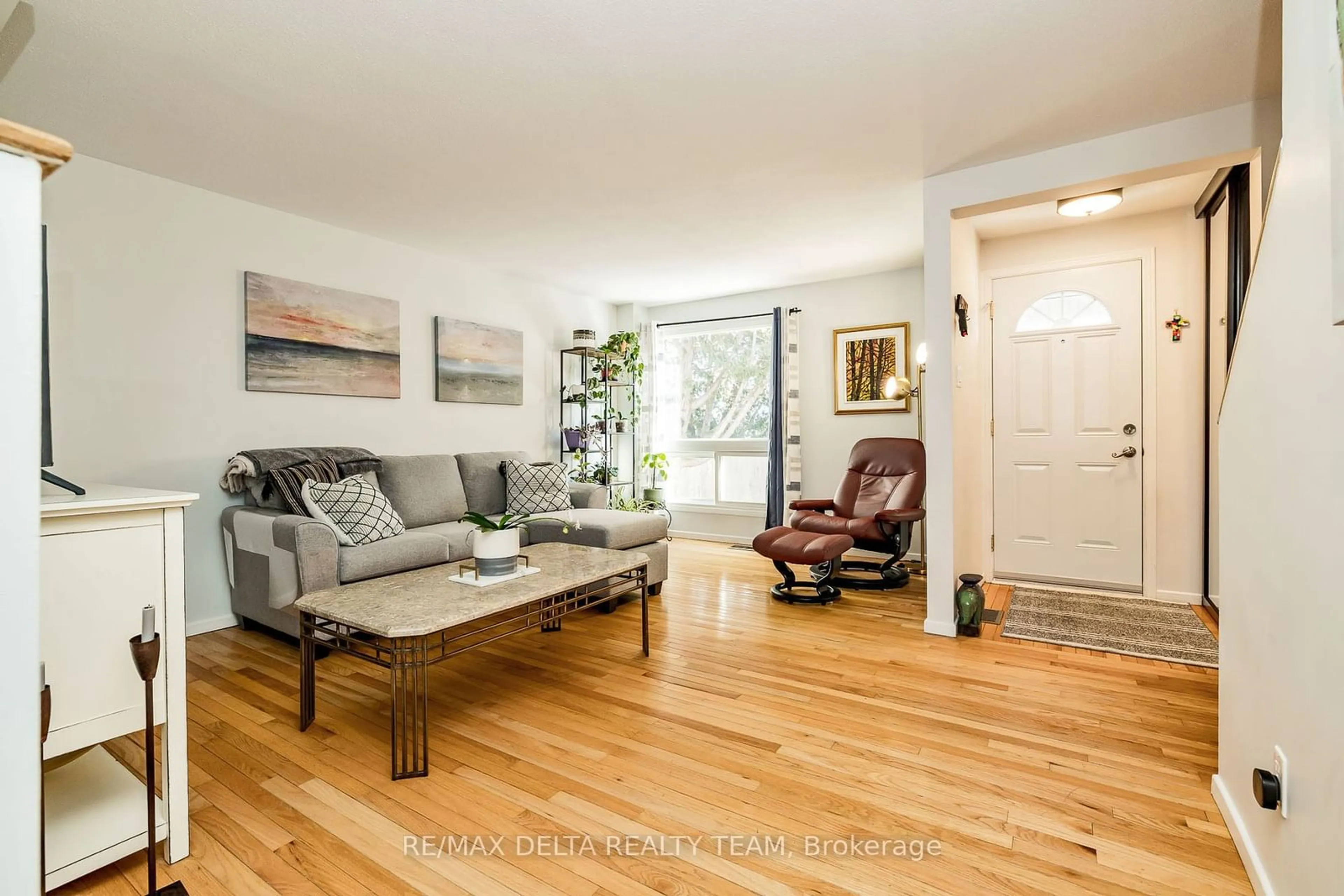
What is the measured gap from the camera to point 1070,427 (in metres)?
4.22

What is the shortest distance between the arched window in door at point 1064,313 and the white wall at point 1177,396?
0.95 ft

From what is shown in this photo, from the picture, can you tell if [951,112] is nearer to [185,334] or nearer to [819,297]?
[819,297]

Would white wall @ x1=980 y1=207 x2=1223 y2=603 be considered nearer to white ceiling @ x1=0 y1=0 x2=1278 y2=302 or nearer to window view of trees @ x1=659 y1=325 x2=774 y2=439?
white ceiling @ x1=0 y1=0 x2=1278 y2=302

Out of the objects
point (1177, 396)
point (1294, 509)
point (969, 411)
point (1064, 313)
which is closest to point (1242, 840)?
point (1294, 509)

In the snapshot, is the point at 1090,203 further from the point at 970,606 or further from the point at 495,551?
the point at 495,551

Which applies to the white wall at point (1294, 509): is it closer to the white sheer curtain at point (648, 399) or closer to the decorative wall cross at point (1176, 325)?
the decorative wall cross at point (1176, 325)

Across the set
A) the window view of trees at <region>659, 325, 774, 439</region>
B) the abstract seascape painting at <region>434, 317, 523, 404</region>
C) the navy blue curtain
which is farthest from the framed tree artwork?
the abstract seascape painting at <region>434, 317, 523, 404</region>

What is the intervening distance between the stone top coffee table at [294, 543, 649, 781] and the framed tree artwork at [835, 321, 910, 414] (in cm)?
315

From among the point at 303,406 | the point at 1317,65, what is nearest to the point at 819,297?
the point at 303,406

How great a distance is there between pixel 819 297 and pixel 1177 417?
9.01 ft

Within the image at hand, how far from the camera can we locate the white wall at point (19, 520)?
795mm

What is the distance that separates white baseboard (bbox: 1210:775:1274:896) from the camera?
54.2 inches

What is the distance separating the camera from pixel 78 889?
56.7 inches

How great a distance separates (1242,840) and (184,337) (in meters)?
4.61
